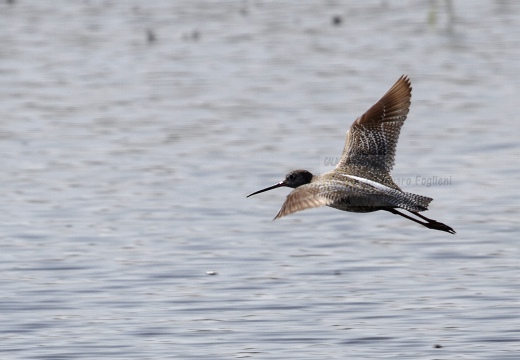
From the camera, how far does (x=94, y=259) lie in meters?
13.2

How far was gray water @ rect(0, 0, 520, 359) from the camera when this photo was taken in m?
10.9

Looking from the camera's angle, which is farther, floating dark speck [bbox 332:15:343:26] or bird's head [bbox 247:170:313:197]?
floating dark speck [bbox 332:15:343:26]

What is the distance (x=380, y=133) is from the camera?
11.7 metres

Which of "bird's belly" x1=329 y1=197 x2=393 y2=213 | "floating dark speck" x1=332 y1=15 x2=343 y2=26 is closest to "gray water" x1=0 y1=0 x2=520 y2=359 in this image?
"floating dark speck" x1=332 y1=15 x2=343 y2=26

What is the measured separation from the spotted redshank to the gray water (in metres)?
1.06

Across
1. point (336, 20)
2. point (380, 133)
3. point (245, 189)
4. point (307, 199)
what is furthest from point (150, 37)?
point (307, 199)

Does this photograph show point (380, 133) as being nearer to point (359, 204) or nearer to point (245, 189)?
point (359, 204)

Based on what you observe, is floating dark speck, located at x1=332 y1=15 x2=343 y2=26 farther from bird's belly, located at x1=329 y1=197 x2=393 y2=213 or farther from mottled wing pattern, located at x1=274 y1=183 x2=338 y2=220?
mottled wing pattern, located at x1=274 y1=183 x2=338 y2=220

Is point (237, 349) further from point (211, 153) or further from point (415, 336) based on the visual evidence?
point (211, 153)

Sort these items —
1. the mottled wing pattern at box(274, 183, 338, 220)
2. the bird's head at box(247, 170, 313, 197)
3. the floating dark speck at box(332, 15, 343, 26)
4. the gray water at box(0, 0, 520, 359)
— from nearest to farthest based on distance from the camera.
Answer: the mottled wing pattern at box(274, 183, 338, 220)
the gray water at box(0, 0, 520, 359)
the bird's head at box(247, 170, 313, 197)
the floating dark speck at box(332, 15, 343, 26)

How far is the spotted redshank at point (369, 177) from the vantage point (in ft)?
33.2

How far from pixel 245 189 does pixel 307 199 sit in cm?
654

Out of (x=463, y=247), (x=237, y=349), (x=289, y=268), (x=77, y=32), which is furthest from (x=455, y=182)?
(x=77, y=32)

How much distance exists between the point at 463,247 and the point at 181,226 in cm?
312
